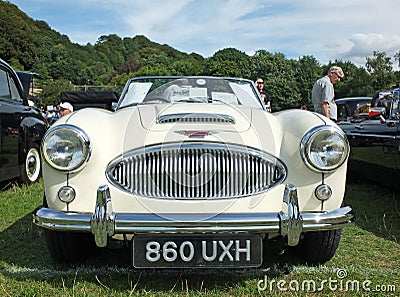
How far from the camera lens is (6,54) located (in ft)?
207

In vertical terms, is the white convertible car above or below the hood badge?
below

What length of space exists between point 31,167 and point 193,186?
4.31m

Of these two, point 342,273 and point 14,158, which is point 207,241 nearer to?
point 342,273

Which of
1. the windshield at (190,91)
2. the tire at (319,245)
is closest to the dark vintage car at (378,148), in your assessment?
the windshield at (190,91)

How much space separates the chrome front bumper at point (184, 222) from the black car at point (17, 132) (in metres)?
3.07

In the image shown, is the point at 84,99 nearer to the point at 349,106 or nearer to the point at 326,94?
the point at 349,106

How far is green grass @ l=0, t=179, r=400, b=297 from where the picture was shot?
2.44 metres

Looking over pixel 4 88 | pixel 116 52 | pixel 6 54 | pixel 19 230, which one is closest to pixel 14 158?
pixel 4 88

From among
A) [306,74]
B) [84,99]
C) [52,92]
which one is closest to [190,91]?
[84,99]

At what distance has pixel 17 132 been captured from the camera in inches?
209

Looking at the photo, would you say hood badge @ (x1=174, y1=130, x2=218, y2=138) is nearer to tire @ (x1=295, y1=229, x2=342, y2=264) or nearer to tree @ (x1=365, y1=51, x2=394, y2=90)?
tire @ (x1=295, y1=229, x2=342, y2=264)

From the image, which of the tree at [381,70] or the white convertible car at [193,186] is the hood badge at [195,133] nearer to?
the white convertible car at [193,186]

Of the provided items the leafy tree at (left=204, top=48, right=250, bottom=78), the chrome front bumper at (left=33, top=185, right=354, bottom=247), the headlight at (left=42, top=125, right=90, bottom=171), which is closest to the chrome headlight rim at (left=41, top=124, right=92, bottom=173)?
the headlight at (left=42, top=125, right=90, bottom=171)

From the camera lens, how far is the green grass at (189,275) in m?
2.44
